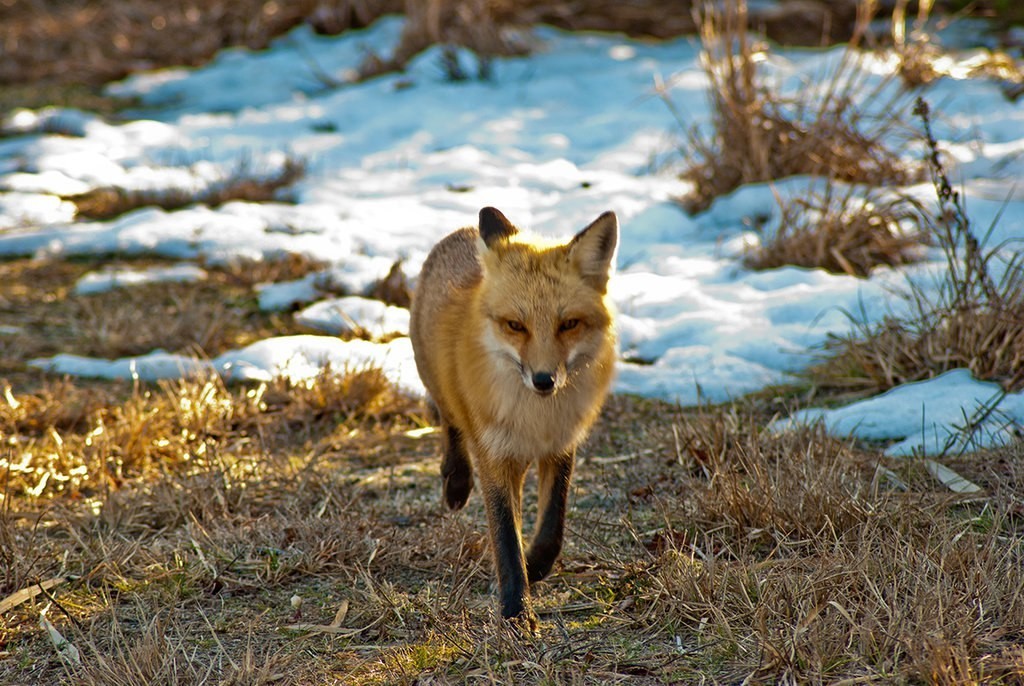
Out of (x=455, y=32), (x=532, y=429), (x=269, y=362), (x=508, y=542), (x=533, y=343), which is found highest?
(x=455, y=32)

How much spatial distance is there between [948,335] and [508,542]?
8.46 ft

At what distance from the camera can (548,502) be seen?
140 inches

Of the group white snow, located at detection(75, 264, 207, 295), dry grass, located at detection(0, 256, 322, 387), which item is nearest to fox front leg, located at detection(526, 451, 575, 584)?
dry grass, located at detection(0, 256, 322, 387)

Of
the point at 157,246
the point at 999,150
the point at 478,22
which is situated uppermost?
the point at 478,22

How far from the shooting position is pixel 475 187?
866cm

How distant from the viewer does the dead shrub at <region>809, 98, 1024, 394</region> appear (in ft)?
14.8

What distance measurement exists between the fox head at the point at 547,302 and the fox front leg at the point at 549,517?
346 millimetres

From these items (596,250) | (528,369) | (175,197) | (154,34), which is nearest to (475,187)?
(175,197)

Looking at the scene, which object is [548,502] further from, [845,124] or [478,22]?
[478,22]

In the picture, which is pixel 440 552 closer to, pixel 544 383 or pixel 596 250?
pixel 544 383

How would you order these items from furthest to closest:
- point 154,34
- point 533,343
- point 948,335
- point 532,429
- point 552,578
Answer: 1. point 154,34
2. point 948,335
3. point 552,578
4. point 532,429
5. point 533,343

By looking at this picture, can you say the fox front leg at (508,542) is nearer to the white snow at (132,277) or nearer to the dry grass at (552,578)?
the dry grass at (552,578)

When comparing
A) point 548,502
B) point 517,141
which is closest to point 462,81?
point 517,141

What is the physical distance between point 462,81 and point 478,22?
803mm
